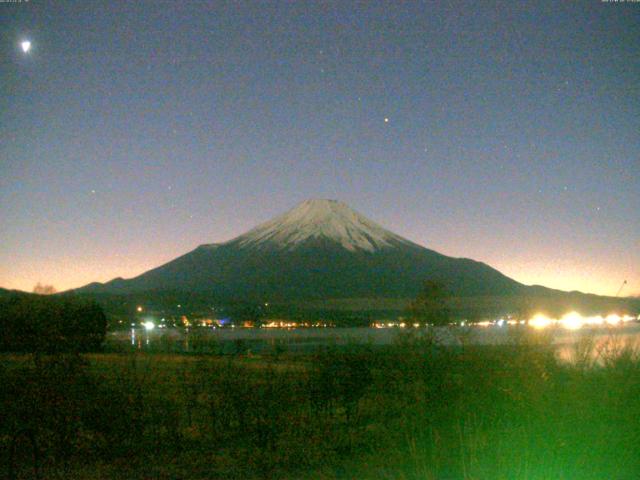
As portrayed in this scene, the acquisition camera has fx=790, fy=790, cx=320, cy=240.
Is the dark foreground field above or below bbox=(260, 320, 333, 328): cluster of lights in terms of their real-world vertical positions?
below

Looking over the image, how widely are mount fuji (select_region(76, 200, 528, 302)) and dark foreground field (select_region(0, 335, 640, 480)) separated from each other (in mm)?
80571

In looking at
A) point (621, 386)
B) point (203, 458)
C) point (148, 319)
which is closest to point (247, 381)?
point (203, 458)

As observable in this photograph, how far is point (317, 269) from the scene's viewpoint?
11212 centimetres

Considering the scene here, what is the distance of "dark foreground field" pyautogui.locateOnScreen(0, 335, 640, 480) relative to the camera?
8297 millimetres

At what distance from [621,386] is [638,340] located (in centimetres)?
359

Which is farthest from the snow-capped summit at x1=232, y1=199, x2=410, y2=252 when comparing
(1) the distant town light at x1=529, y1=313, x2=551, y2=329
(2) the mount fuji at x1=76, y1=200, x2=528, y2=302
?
(1) the distant town light at x1=529, y1=313, x2=551, y2=329

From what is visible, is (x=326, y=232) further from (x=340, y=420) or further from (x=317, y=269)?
(x=340, y=420)

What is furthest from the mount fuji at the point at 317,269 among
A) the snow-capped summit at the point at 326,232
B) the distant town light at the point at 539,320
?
the distant town light at the point at 539,320

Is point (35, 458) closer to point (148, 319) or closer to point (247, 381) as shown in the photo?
point (247, 381)

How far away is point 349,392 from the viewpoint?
39.5 ft

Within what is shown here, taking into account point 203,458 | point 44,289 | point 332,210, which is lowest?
point 203,458

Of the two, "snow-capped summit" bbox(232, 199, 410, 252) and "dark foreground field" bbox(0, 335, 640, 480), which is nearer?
"dark foreground field" bbox(0, 335, 640, 480)

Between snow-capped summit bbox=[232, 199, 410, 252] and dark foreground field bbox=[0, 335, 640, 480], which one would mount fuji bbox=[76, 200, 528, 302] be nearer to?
snow-capped summit bbox=[232, 199, 410, 252]

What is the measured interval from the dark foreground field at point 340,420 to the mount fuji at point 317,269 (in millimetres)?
80571
